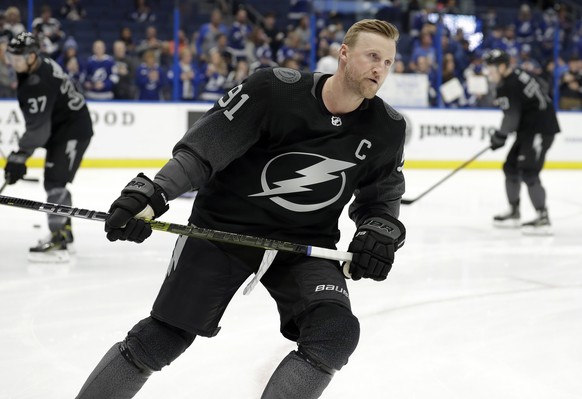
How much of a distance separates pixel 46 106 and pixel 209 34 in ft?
18.6

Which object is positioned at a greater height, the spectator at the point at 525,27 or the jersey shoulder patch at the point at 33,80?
the jersey shoulder patch at the point at 33,80

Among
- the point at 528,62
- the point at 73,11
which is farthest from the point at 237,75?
the point at 528,62

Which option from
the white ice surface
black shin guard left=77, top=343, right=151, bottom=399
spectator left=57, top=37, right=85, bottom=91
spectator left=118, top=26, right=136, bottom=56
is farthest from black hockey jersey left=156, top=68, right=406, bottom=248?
spectator left=118, top=26, right=136, bottom=56

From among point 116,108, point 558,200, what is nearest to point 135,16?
point 116,108

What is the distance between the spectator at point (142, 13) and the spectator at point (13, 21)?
141 centimetres

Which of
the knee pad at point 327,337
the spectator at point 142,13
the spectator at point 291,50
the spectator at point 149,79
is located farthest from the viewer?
the spectator at point 291,50

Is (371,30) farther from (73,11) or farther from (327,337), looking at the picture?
(73,11)

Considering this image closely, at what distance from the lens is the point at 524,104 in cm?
638

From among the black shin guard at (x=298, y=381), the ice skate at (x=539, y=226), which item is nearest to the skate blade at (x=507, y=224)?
the ice skate at (x=539, y=226)

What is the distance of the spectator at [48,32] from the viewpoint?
30.6 ft

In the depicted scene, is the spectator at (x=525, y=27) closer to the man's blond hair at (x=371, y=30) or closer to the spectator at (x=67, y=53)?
the spectator at (x=67, y=53)

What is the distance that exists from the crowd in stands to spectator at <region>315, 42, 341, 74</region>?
0.05 ft

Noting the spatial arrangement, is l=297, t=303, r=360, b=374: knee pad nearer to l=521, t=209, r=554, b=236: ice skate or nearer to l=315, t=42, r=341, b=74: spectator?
l=521, t=209, r=554, b=236: ice skate

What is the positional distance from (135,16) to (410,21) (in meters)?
3.38
